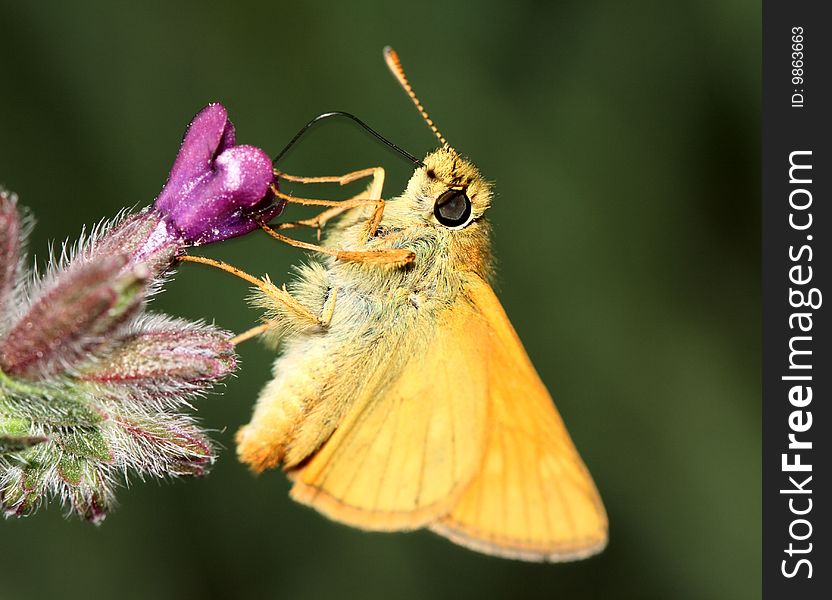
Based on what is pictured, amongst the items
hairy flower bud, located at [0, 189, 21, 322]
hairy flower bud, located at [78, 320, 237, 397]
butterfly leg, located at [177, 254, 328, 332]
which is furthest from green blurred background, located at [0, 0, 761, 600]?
hairy flower bud, located at [0, 189, 21, 322]

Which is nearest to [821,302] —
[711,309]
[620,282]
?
[711,309]

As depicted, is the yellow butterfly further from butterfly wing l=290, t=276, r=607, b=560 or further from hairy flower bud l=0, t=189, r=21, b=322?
hairy flower bud l=0, t=189, r=21, b=322

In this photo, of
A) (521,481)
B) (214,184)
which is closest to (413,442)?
(521,481)

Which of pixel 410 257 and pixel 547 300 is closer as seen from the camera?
pixel 410 257

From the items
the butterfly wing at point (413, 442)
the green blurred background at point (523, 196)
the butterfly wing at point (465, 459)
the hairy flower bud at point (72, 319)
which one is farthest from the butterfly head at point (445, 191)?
the green blurred background at point (523, 196)

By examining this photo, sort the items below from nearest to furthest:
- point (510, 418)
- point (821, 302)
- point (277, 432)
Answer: point (277, 432)
point (510, 418)
point (821, 302)
